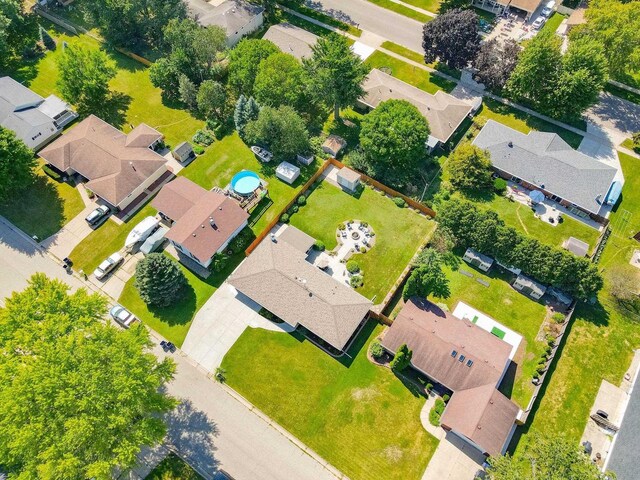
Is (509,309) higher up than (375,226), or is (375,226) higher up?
(375,226)

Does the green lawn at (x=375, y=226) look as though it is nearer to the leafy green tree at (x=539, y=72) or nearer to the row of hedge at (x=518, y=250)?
the row of hedge at (x=518, y=250)

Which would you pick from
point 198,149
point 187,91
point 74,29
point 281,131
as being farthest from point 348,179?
point 74,29

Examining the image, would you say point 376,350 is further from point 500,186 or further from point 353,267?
point 500,186

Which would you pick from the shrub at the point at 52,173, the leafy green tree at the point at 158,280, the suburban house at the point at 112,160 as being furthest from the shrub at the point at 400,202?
the shrub at the point at 52,173

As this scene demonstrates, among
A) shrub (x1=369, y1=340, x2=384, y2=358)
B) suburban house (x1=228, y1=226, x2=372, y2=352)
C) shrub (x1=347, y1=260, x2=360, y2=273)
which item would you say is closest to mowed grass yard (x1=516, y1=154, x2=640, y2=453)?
shrub (x1=369, y1=340, x2=384, y2=358)

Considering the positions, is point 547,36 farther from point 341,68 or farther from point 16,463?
point 16,463

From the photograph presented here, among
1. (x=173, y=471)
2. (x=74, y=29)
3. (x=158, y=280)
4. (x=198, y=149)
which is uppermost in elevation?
(x=74, y=29)
